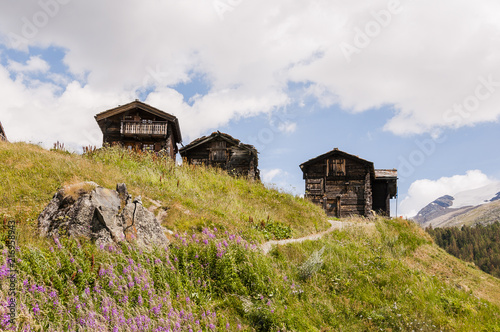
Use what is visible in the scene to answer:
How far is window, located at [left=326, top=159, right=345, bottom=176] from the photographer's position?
3134 cm

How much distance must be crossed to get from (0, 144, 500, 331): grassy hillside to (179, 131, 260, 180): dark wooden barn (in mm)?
16851

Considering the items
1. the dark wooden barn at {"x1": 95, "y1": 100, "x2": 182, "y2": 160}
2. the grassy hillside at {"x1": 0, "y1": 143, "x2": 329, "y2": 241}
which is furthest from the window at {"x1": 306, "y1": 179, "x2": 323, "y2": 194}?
the grassy hillside at {"x1": 0, "y1": 143, "x2": 329, "y2": 241}

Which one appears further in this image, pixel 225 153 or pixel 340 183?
pixel 340 183

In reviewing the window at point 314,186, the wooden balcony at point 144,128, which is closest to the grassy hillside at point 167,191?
the wooden balcony at point 144,128

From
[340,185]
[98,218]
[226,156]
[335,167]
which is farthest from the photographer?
[335,167]

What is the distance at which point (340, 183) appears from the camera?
3139 centimetres

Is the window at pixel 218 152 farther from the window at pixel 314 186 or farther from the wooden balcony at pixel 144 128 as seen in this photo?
the window at pixel 314 186

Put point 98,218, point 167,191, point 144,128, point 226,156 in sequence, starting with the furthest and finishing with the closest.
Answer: point 226,156 < point 144,128 < point 167,191 < point 98,218

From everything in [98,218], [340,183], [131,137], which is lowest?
[98,218]

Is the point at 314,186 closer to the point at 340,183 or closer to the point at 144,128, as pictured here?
the point at 340,183

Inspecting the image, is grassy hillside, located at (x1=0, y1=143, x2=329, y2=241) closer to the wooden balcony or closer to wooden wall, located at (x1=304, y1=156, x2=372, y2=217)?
the wooden balcony

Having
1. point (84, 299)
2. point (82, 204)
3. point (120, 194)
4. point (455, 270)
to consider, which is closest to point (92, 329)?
point (84, 299)

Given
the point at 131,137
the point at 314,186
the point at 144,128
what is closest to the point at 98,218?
the point at 144,128

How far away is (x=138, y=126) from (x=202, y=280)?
23.8 m
